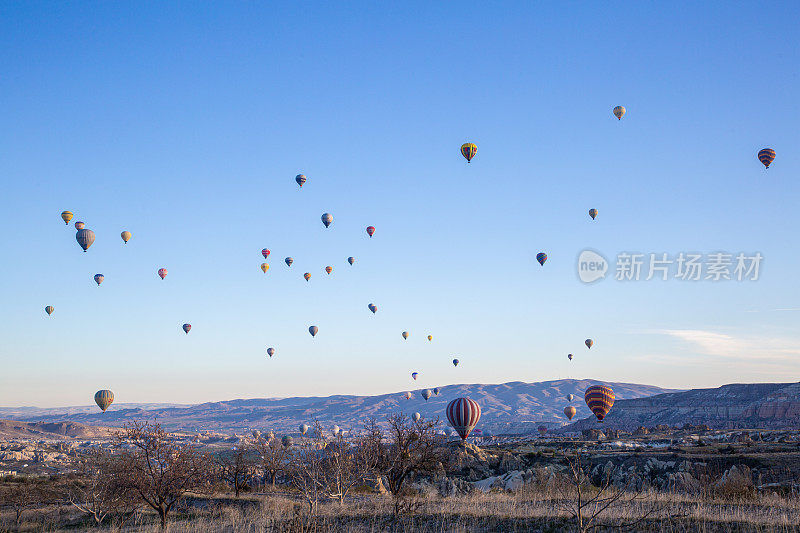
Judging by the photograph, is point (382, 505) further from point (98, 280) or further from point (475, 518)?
point (98, 280)

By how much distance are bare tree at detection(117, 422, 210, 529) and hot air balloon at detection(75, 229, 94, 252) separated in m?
54.8

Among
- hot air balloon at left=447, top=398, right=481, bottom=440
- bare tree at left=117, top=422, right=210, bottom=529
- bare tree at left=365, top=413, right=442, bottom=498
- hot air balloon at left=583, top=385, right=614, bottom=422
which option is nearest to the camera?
bare tree at left=117, top=422, right=210, bottom=529

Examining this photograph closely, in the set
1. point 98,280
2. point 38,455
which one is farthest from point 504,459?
point 38,455

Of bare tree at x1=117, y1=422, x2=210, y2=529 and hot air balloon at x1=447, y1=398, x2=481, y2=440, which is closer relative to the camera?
bare tree at x1=117, y1=422, x2=210, y2=529

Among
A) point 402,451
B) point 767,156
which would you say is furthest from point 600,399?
point 402,451

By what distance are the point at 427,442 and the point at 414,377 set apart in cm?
13641

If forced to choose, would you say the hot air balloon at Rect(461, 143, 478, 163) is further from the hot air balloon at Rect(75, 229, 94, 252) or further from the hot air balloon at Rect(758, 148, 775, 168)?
the hot air balloon at Rect(75, 229, 94, 252)

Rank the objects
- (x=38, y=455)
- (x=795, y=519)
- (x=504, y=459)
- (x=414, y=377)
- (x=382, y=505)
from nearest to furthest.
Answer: (x=795, y=519) < (x=382, y=505) < (x=504, y=459) < (x=38, y=455) < (x=414, y=377)

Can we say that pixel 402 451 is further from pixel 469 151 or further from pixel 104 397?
pixel 104 397

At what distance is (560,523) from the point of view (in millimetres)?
19062

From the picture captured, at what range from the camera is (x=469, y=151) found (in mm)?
69438

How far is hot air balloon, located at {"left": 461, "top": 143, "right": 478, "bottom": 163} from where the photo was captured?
6938cm

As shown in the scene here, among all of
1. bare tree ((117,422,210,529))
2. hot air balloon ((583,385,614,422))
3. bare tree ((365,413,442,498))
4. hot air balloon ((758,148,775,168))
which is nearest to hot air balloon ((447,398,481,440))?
hot air balloon ((583,385,614,422))

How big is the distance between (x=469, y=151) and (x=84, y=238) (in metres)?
Result: 48.0
